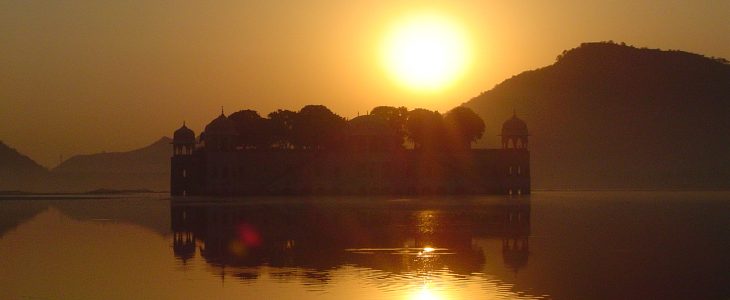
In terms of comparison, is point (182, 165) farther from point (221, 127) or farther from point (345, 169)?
point (345, 169)

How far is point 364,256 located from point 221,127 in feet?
161

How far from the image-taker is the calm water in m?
23.2

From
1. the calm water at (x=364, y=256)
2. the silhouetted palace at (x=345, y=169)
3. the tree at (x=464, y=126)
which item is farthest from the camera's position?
the tree at (x=464, y=126)

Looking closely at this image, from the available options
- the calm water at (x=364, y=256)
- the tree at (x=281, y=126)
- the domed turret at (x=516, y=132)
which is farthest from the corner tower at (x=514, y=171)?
the calm water at (x=364, y=256)

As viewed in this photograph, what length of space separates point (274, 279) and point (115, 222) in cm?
2248

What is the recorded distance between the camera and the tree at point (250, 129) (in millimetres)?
84812

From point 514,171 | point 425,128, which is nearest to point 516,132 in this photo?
point 514,171

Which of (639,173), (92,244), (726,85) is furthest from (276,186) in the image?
(726,85)

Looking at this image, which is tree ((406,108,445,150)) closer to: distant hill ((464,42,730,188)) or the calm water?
the calm water

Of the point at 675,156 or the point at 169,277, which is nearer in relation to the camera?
the point at 169,277

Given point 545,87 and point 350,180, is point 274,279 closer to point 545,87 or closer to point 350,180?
point 350,180

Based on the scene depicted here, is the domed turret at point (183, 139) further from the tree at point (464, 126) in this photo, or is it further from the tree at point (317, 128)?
the tree at point (464, 126)

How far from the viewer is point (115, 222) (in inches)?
1799

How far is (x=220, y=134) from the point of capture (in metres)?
77.4
